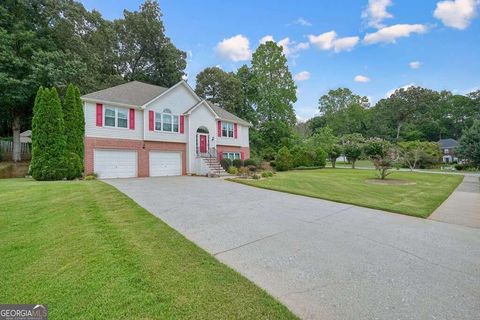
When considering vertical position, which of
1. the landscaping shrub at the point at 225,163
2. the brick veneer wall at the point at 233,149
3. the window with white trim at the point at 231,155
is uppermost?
the brick veneer wall at the point at 233,149

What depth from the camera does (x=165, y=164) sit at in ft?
56.4

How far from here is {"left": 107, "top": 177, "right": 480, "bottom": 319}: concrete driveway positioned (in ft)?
8.71

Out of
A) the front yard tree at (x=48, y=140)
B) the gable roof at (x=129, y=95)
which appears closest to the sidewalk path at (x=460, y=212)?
the gable roof at (x=129, y=95)

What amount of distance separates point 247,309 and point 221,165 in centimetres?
1660

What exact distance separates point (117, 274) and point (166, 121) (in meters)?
15.2

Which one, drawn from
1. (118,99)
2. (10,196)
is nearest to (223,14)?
(118,99)

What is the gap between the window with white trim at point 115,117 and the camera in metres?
14.8

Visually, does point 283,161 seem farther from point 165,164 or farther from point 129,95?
point 129,95

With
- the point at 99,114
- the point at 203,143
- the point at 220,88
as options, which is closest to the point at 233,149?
the point at 203,143

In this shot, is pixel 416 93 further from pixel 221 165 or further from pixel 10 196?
pixel 10 196

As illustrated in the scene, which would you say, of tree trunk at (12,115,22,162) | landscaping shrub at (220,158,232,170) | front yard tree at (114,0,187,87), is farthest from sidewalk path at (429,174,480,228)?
front yard tree at (114,0,187,87)

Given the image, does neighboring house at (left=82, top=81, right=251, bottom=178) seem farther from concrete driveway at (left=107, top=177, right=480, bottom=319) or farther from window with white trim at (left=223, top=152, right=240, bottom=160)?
concrete driveway at (left=107, top=177, right=480, bottom=319)

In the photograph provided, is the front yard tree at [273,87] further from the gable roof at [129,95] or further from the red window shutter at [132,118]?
the red window shutter at [132,118]

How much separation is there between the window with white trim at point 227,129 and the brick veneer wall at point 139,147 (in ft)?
14.6
